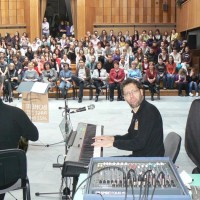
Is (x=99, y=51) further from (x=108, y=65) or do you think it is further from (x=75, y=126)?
(x=75, y=126)

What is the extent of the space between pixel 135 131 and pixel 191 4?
16193 mm

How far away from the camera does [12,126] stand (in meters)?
3.33

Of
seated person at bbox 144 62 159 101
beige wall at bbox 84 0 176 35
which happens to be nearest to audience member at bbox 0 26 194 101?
seated person at bbox 144 62 159 101

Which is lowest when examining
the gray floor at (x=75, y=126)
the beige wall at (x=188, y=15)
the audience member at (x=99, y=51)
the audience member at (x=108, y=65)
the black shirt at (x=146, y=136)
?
the gray floor at (x=75, y=126)

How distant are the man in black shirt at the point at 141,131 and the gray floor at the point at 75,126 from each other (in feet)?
4.67

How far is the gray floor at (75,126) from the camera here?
5.14m

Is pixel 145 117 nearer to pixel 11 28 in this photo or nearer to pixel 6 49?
pixel 6 49

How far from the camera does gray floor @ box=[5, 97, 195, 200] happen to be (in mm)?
5137

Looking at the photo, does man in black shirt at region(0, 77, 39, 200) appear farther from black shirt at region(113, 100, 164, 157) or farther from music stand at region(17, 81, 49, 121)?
music stand at region(17, 81, 49, 121)

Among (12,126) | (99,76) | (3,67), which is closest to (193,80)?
(99,76)

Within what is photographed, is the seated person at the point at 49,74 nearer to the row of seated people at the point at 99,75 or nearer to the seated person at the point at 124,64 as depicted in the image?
the row of seated people at the point at 99,75

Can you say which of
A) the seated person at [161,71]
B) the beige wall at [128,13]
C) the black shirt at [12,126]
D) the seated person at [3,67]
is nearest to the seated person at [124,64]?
the seated person at [161,71]

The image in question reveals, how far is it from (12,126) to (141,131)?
1109mm

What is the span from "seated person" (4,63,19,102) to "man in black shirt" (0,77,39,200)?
980 centimetres
